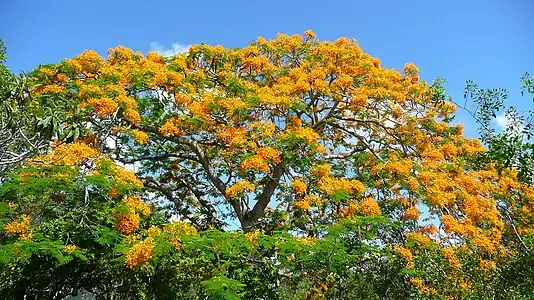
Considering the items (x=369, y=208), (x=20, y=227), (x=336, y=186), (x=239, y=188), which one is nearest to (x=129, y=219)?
(x=20, y=227)

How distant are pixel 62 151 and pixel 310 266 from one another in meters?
5.00

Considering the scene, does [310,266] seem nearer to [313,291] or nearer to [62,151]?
[313,291]

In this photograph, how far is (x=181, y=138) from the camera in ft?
34.0

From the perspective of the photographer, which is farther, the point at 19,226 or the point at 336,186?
the point at 336,186

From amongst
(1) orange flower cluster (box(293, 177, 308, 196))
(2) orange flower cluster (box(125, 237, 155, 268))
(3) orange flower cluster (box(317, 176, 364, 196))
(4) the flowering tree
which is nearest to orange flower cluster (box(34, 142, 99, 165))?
(4) the flowering tree

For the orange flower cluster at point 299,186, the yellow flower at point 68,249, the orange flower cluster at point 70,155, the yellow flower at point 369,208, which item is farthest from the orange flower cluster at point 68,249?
the yellow flower at point 369,208

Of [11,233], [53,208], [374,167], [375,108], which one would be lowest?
[11,233]

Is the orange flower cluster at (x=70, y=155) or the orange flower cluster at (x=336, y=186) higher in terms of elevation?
the orange flower cluster at (x=336, y=186)

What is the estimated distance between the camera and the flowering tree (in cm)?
791

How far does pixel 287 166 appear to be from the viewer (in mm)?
10195

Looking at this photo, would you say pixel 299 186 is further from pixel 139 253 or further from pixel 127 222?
pixel 139 253

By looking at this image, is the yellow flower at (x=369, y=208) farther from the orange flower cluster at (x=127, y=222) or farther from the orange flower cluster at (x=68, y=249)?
the orange flower cluster at (x=68, y=249)

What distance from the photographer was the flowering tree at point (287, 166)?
311 inches

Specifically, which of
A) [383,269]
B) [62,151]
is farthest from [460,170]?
[62,151]
